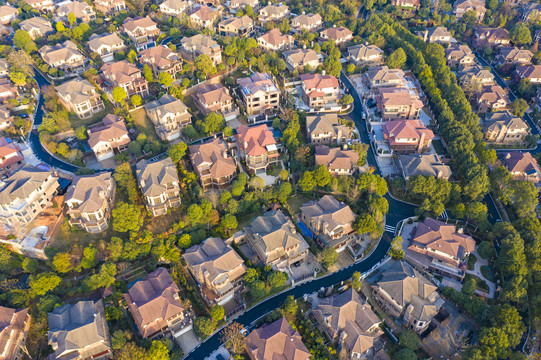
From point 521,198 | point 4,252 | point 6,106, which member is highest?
point 6,106

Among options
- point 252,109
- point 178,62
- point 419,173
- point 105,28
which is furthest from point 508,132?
point 105,28

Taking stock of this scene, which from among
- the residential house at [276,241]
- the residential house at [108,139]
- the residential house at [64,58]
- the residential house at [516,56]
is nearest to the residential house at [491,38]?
the residential house at [516,56]

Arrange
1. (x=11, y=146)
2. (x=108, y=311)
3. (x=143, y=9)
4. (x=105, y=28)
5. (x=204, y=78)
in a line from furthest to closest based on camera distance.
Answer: (x=143, y=9)
(x=105, y=28)
(x=204, y=78)
(x=11, y=146)
(x=108, y=311)

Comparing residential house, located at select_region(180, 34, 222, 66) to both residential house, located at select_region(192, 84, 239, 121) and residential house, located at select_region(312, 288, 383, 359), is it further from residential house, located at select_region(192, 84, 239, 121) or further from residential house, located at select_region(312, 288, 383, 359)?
residential house, located at select_region(312, 288, 383, 359)

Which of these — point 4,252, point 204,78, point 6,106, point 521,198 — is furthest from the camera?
point 204,78

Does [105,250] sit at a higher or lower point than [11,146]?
lower

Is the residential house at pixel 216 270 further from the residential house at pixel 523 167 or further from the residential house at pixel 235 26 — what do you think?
the residential house at pixel 235 26

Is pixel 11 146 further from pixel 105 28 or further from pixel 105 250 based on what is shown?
pixel 105 28

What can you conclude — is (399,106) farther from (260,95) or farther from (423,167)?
(260,95)
